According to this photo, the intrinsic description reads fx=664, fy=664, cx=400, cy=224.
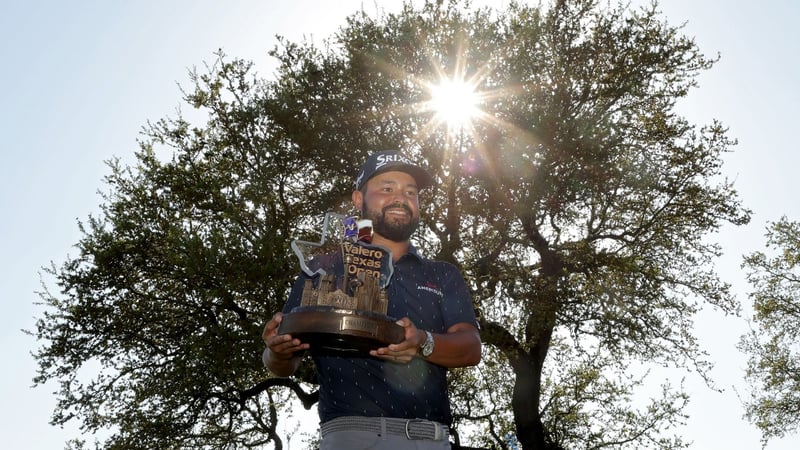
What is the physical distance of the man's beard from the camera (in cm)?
469

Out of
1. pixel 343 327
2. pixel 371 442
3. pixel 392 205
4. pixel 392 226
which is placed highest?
pixel 392 205

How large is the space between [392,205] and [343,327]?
4.36 feet

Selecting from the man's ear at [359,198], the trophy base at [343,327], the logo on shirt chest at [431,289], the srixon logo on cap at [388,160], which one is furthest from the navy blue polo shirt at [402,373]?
the srixon logo on cap at [388,160]

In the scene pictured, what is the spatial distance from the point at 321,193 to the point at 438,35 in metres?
5.20

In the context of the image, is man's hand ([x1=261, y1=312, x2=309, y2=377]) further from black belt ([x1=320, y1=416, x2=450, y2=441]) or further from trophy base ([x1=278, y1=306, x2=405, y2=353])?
black belt ([x1=320, y1=416, x2=450, y2=441])

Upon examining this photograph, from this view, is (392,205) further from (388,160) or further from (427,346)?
(427,346)

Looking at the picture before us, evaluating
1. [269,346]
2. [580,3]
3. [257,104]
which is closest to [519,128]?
[580,3]

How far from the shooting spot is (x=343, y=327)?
3.59 meters

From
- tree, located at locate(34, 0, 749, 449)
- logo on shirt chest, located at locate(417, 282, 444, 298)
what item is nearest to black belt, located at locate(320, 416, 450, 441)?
logo on shirt chest, located at locate(417, 282, 444, 298)

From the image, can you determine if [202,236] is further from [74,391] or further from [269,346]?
[269,346]

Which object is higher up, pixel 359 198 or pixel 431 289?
pixel 359 198

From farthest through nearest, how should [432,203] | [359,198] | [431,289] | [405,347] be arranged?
[432,203] < [359,198] < [431,289] < [405,347]

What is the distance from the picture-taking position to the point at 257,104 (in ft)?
59.9

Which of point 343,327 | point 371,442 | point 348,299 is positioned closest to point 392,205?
point 348,299
